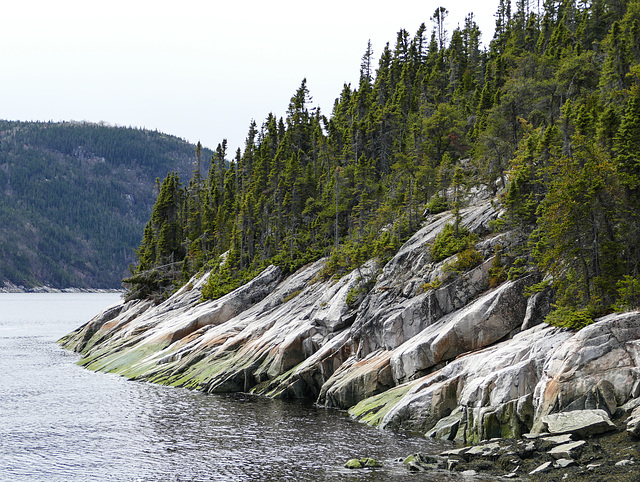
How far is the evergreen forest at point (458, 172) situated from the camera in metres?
33.7

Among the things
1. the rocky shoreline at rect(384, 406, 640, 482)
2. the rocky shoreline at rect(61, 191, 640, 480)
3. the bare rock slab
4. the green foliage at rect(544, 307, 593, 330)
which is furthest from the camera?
the green foliage at rect(544, 307, 593, 330)

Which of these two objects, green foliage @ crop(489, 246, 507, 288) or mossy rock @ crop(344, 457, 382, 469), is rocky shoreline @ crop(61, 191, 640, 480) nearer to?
green foliage @ crop(489, 246, 507, 288)

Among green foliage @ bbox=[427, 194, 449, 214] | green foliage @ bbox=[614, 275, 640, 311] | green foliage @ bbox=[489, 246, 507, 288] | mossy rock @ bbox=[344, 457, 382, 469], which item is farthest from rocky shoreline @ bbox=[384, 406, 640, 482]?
green foliage @ bbox=[427, 194, 449, 214]

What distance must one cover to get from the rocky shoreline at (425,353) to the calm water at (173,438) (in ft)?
7.97

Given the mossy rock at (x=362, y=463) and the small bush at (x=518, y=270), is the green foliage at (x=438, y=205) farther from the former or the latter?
the mossy rock at (x=362, y=463)

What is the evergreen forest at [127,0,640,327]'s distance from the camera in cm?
3372

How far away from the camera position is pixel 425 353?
3934 centimetres

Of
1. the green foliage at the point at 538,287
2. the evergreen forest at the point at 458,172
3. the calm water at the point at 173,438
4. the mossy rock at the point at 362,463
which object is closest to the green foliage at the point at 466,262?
the evergreen forest at the point at 458,172

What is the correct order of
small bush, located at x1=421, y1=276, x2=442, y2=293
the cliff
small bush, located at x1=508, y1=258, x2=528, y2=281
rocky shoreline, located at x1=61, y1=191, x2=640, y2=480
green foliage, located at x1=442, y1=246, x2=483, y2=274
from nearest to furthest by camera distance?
rocky shoreline, located at x1=61, y1=191, x2=640, y2=480
the cliff
small bush, located at x1=508, y1=258, x2=528, y2=281
green foliage, located at x1=442, y1=246, x2=483, y2=274
small bush, located at x1=421, y1=276, x2=442, y2=293

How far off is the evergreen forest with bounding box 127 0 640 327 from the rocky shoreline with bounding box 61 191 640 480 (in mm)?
2013

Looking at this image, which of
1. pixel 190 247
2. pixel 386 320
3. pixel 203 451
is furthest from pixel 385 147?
pixel 203 451

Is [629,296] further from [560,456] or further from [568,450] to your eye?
[560,456]

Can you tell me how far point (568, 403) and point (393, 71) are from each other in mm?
95498

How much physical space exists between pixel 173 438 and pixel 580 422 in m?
21.8
